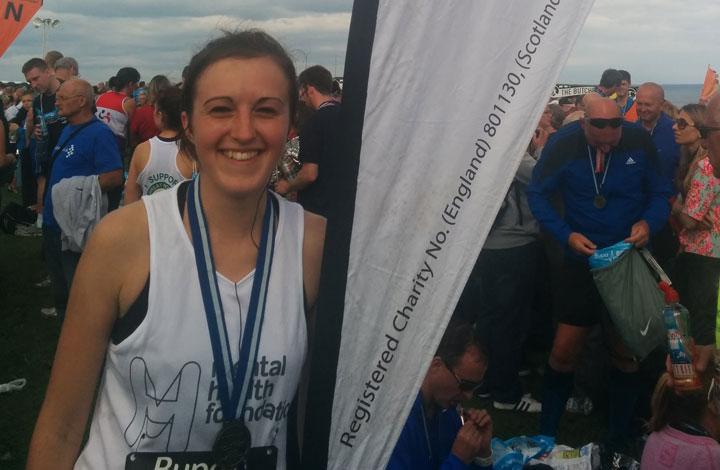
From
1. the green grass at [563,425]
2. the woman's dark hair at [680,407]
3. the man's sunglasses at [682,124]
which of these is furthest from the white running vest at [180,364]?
the man's sunglasses at [682,124]

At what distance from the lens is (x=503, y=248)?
5.49 metres

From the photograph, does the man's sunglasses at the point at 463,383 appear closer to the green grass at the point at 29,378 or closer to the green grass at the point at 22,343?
the green grass at the point at 29,378

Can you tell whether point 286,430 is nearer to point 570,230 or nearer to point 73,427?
point 73,427

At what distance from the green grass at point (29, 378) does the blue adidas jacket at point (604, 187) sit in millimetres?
1369

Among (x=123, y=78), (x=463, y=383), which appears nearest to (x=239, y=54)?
(x=463, y=383)

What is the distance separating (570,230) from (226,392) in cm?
336

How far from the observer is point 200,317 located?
1.62 metres

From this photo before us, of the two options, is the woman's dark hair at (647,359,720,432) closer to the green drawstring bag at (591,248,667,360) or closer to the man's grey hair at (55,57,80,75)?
the green drawstring bag at (591,248,667,360)

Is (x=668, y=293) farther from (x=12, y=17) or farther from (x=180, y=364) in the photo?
(x=12, y=17)

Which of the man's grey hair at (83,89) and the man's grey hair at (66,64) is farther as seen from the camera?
the man's grey hair at (66,64)

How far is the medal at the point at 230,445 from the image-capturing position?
5.36 feet

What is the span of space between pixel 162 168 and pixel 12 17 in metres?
2.01

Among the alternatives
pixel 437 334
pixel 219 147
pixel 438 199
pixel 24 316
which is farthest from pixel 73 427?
pixel 24 316

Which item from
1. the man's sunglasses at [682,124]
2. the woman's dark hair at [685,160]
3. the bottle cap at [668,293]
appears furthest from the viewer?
the man's sunglasses at [682,124]
